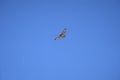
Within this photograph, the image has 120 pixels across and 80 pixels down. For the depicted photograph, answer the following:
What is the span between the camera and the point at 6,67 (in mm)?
1486

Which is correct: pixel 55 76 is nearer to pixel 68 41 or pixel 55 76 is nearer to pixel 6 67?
pixel 68 41

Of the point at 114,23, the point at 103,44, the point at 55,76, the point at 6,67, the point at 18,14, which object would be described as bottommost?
the point at 55,76

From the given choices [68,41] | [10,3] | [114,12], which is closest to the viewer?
[10,3]

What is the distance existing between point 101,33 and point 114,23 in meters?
0.22

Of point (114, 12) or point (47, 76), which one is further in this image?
point (114, 12)

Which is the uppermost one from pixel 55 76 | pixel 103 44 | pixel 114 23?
pixel 114 23

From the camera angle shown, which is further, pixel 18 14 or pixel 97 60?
pixel 97 60

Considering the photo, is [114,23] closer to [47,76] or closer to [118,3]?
[118,3]

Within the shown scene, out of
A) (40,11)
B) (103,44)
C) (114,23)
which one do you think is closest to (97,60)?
(103,44)

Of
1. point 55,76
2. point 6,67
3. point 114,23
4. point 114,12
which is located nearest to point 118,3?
point 114,12

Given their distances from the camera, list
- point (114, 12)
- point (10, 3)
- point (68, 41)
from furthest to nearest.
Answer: point (114, 12) → point (68, 41) → point (10, 3)

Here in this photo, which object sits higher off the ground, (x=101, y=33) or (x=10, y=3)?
(x=10, y=3)

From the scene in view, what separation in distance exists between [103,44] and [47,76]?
79 centimetres

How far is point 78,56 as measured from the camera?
5.34ft
